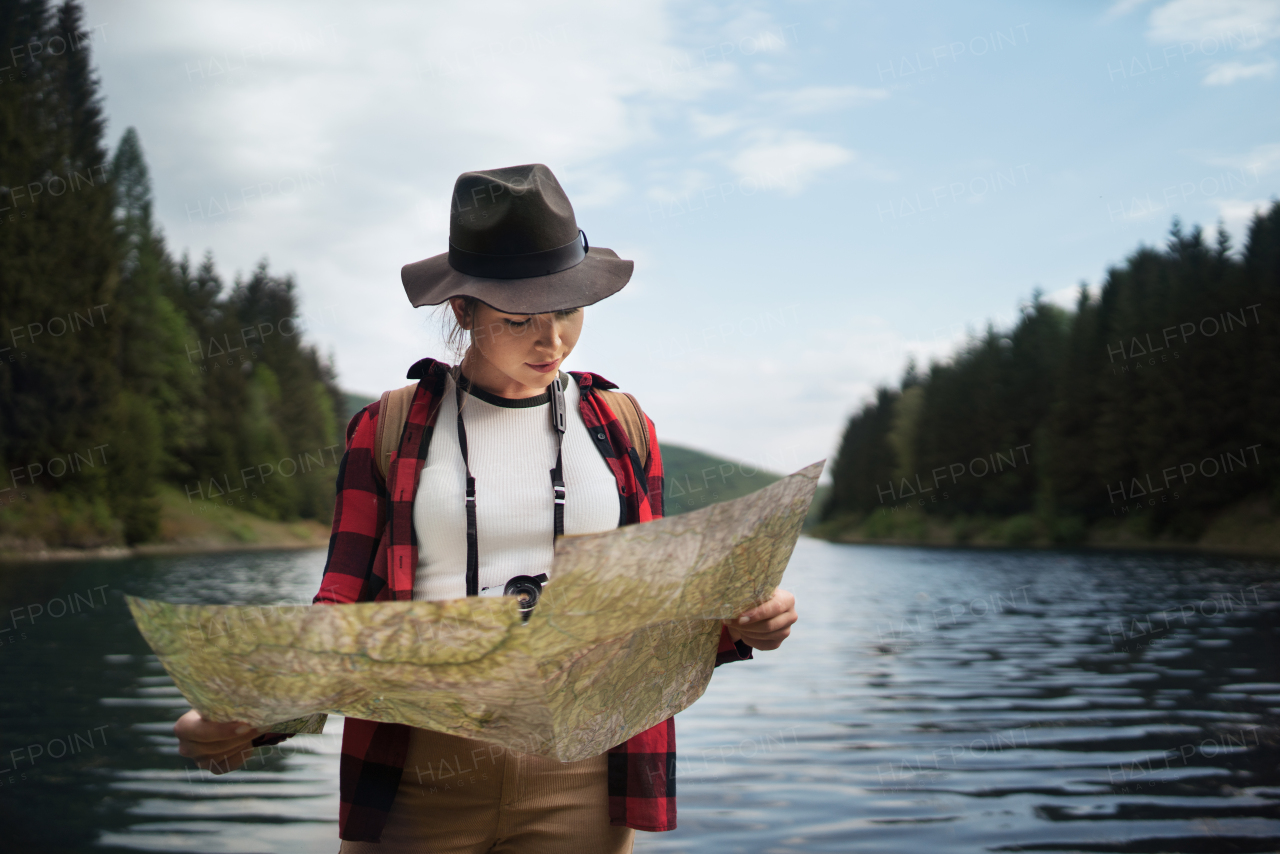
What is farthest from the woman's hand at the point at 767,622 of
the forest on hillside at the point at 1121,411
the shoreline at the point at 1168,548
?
the forest on hillside at the point at 1121,411

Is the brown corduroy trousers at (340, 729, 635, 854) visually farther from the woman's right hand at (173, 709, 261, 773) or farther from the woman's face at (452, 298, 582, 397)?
the woman's face at (452, 298, 582, 397)

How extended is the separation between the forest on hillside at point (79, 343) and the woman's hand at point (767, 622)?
128 ft

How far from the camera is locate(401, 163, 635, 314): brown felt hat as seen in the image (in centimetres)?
168

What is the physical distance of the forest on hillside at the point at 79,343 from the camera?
3838 cm

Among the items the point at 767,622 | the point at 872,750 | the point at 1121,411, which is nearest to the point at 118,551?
the point at 872,750

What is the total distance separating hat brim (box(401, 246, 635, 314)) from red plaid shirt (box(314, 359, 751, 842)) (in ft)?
0.57

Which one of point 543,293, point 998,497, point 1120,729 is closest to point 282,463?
point 998,497

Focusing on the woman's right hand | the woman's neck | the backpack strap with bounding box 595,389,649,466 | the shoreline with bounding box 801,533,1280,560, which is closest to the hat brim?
the woman's neck

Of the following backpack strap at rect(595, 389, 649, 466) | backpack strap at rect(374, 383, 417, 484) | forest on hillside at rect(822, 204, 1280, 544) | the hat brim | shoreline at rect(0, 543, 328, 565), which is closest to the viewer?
the hat brim

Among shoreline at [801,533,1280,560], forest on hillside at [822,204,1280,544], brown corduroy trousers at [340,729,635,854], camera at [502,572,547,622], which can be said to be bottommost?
shoreline at [801,533,1280,560]

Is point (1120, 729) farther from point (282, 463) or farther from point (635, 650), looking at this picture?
point (282, 463)

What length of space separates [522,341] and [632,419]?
0.32m

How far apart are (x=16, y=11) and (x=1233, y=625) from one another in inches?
1894

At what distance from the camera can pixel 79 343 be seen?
41.2m
